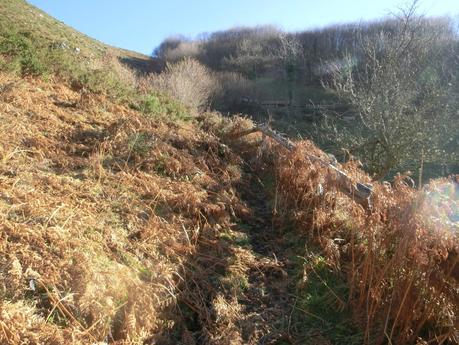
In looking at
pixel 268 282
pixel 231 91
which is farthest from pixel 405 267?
pixel 231 91

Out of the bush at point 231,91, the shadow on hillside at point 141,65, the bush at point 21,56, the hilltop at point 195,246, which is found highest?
the bush at point 21,56

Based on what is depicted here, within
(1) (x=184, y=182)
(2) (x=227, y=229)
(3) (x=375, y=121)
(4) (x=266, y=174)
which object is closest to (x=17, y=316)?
(2) (x=227, y=229)

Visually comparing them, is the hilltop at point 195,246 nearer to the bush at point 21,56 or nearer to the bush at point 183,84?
the bush at point 21,56

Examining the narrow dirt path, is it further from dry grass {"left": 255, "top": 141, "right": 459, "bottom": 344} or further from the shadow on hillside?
the shadow on hillside

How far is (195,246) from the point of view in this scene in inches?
165

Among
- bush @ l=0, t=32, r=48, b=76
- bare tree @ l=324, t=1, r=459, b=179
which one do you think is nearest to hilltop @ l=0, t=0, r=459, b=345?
bush @ l=0, t=32, r=48, b=76

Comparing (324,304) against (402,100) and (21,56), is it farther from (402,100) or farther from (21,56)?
(402,100)

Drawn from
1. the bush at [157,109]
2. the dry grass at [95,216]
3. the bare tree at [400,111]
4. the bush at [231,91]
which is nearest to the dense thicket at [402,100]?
the bare tree at [400,111]

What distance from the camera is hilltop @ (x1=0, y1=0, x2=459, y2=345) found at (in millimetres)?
2820

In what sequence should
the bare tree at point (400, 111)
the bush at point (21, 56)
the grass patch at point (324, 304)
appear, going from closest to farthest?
1. the grass patch at point (324, 304)
2. the bush at point (21, 56)
3. the bare tree at point (400, 111)

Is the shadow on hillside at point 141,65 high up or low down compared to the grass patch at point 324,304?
up

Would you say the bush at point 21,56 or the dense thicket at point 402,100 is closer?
the bush at point 21,56

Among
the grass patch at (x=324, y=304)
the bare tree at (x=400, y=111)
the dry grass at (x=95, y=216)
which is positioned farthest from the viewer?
the bare tree at (x=400, y=111)

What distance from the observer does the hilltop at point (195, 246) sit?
2.82 meters
